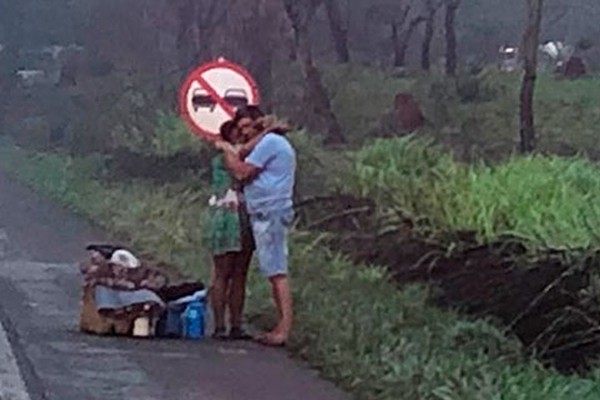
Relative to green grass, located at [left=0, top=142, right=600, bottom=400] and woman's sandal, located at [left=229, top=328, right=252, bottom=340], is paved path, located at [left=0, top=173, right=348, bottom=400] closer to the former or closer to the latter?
woman's sandal, located at [left=229, top=328, right=252, bottom=340]

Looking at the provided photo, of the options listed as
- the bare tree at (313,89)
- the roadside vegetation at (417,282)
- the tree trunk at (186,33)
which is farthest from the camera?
the tree trunk at (186,33)

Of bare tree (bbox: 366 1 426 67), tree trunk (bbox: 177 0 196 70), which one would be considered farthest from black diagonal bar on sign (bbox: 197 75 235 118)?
bare tree (bbox: 366 1 426 67)

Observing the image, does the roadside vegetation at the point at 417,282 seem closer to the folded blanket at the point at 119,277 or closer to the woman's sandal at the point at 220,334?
the woman's sandal at the point at 220,334

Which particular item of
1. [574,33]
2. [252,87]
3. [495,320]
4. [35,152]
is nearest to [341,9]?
[35,152]

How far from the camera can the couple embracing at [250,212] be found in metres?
12.9

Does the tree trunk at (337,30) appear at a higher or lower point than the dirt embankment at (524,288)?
higher

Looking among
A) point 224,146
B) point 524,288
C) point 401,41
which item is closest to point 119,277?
point 224,146

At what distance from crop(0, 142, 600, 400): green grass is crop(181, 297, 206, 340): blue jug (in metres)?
0.71

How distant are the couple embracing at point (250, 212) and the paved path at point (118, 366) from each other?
34 centimetres

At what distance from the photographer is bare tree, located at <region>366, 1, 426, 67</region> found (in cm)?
4006

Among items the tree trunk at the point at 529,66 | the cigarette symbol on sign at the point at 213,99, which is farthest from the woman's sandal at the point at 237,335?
the tree trunk at the point at 529,66

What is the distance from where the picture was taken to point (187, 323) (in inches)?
529

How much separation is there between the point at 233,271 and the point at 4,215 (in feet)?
44.1

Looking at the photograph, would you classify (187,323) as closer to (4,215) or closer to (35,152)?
(4,215)
